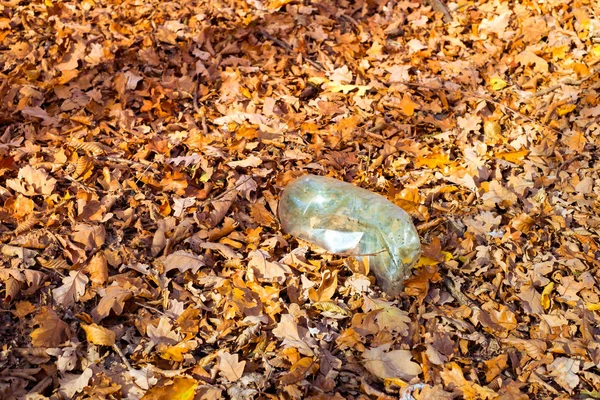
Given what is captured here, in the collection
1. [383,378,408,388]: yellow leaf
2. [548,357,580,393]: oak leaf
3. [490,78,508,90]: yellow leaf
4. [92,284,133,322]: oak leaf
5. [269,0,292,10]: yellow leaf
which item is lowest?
[548,357,580,393]: oak leaf

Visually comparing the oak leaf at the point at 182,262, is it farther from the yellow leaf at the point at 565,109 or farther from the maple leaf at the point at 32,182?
the yellow leaf at the point at 565,109

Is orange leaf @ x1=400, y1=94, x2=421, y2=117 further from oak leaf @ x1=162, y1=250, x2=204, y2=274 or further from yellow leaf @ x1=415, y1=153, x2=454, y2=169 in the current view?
oak leaf @ x1=162, y1=250, x2=204, y2=274

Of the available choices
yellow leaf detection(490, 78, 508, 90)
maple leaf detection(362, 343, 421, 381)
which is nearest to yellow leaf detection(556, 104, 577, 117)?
yellow leaf detection(490, 78, 508, 90)

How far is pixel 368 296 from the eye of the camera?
2.90 meters

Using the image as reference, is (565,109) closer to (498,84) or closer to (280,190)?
(498,84)

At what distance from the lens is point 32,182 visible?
322 cm

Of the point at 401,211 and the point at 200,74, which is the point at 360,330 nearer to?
the point at 401,211

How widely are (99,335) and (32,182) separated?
1.13m

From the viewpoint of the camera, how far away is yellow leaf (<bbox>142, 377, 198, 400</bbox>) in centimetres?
240

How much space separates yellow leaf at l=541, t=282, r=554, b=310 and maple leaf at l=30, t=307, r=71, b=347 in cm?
235

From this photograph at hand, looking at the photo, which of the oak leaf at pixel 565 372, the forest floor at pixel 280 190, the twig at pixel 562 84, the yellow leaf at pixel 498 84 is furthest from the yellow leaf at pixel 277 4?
the oak leaf at pixel 565 372

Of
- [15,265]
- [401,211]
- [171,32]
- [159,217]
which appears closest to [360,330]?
[401,211]

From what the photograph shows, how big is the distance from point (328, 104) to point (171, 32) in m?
1.45

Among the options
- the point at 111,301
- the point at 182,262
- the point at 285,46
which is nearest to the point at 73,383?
the point at 111,301
